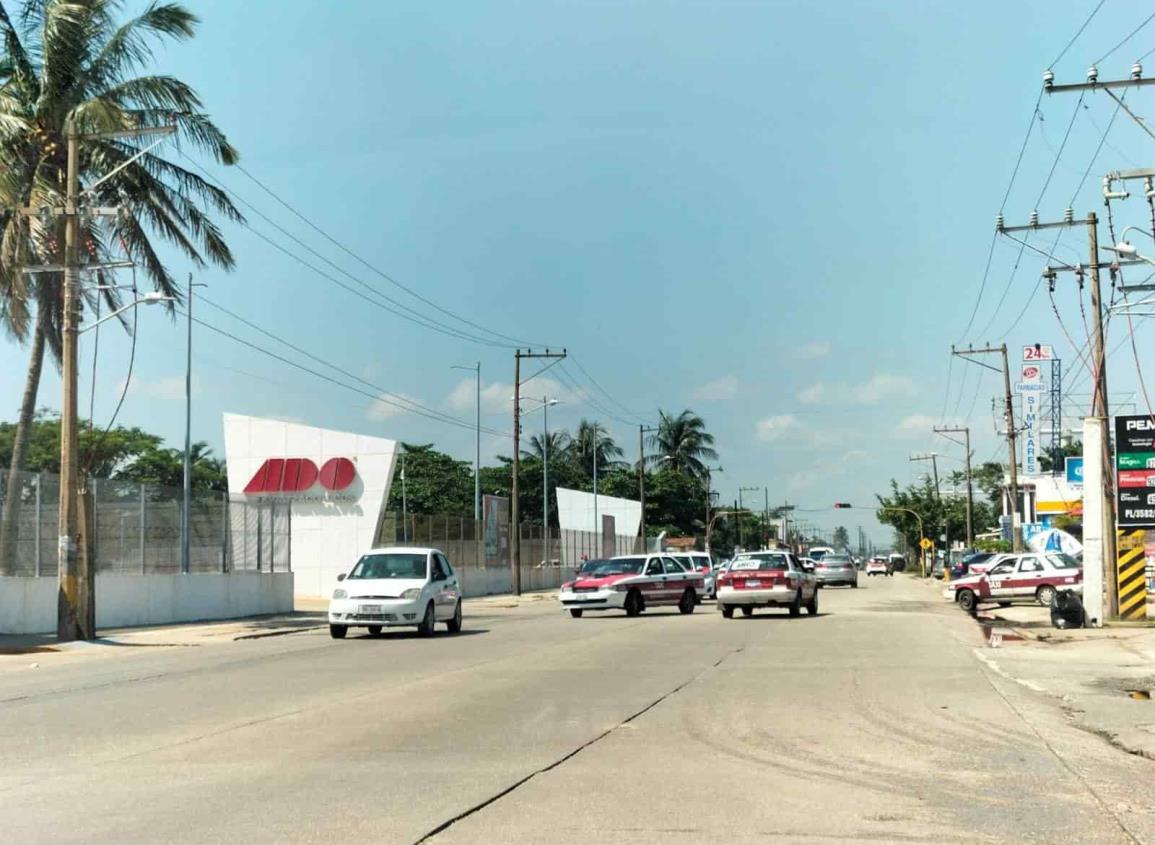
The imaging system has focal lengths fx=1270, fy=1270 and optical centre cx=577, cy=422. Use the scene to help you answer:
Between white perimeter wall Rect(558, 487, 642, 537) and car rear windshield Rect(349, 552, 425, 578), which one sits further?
white perimeter wall Rect(558, 487, 642, 537)

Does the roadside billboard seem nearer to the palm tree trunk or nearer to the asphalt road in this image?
the asphalt road

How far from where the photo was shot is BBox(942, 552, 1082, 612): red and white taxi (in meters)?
35.9

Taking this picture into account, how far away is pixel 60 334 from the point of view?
105ft

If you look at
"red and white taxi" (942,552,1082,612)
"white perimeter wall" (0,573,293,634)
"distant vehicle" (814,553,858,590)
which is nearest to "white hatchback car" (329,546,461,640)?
"white perimeter wall" (0,573,293,634)

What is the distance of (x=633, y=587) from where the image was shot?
34.0 metres

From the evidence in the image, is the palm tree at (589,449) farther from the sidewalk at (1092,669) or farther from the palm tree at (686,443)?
the sidewalk at (1092,669)

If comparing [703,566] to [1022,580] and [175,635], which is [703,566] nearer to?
[1022,580]

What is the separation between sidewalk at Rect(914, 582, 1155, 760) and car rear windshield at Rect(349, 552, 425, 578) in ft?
34.9

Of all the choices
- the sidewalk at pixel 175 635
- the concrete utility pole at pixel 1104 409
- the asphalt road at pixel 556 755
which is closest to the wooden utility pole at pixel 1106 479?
the concrete utility pole at pixel 1104 409

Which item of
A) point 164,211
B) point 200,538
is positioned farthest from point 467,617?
point 164,211

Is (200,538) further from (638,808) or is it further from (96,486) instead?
(638,808)

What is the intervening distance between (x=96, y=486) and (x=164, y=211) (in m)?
8.10

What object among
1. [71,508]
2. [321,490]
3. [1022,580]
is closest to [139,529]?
[71,508]

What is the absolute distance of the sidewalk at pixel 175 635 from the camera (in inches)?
915
